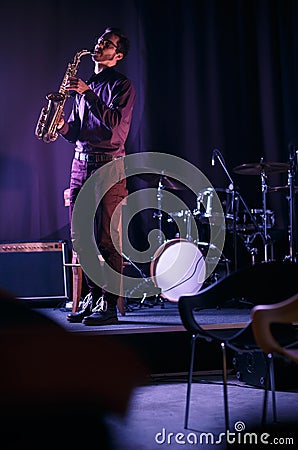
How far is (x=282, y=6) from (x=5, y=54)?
2768 millimetres

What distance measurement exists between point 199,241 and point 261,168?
90 cm

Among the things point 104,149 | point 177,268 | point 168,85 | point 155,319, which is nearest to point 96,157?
point 104,149

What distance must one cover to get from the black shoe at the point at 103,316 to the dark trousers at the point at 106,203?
0.13 ft

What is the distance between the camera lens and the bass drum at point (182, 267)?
18.3ft

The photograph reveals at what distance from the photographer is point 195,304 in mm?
2674

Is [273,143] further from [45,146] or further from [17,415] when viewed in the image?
[17,415]

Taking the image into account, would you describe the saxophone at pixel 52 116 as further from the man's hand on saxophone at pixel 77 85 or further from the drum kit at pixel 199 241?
the drum kit at pixel 199 241

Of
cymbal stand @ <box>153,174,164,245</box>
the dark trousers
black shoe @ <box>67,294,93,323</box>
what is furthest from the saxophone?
cymbal stand @ <box>153,174,164,245</box>

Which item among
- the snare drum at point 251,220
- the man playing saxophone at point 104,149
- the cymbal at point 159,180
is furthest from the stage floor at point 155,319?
the cymbal at point 159,180

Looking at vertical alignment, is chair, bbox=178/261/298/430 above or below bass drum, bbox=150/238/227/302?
above

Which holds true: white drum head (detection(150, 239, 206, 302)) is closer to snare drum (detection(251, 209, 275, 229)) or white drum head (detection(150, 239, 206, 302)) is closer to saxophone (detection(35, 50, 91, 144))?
snare drum (detection(251, 209, 275, 229))

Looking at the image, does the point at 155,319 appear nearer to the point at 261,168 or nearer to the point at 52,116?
the point at 52,116

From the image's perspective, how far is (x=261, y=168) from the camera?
5.44 m

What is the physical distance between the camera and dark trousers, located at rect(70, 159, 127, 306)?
13.1ft
